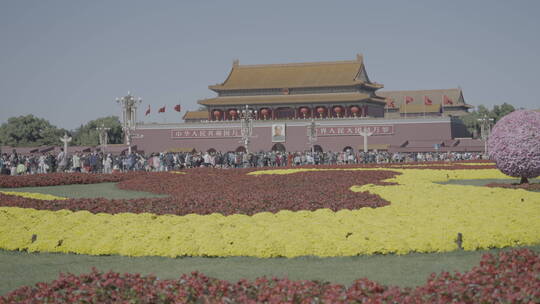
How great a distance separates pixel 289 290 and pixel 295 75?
60.0m

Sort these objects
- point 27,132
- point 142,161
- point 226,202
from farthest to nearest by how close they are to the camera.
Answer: point 27,132 → point 142,161 → point 226,202

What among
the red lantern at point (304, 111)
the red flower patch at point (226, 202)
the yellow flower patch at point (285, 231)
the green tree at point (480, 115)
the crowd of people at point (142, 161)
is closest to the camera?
the yellow flower patch at point (285, 231)

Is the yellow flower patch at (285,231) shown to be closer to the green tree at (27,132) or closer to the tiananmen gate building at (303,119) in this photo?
the tiananmen gate building at (303,119)

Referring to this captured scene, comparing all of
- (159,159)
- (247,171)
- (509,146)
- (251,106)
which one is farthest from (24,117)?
(509,146)

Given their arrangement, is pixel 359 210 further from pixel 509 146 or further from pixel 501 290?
pixel 509 146

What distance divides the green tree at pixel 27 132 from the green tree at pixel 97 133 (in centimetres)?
280

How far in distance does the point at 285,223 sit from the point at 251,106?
54501mm

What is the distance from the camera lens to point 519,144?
17.4m

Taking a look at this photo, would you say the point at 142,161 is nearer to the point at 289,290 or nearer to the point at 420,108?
the point at 289,290

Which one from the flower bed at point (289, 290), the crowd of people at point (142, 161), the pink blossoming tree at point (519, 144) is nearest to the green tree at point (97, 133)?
the crowd of people at point (142, 161)

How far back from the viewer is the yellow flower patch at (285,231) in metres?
8.96

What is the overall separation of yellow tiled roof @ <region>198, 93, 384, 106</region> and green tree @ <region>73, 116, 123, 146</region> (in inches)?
760

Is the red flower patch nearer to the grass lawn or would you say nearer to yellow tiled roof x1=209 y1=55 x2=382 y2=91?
the grass lawn

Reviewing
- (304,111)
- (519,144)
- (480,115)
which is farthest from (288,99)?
(519,144)
